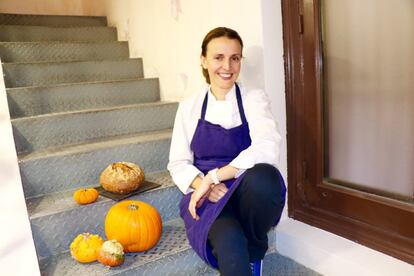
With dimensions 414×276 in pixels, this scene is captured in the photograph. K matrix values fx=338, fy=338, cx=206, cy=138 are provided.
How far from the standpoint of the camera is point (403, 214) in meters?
1.11

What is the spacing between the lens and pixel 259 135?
1.12 m

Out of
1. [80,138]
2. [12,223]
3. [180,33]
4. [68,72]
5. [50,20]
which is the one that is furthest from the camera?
[50,20]

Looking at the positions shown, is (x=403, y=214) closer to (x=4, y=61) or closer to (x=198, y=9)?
(x=198, y=9)

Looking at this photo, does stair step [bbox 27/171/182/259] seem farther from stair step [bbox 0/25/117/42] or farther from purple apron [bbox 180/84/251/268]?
stair step [bbox 0/25/117/42]

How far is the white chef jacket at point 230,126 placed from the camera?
1095 mm

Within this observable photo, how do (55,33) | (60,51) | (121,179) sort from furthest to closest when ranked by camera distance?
(55,33)
(60,51)
(121,179)

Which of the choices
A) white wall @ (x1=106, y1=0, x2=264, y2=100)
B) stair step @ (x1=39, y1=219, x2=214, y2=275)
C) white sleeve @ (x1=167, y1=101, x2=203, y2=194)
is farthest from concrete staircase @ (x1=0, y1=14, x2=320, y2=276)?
white sleeve @ (x1=167, y1=101, x2=203, y2=194)

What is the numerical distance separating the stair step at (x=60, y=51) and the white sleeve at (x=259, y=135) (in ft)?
5.26

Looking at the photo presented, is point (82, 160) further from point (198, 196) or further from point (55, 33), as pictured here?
point (55, 33)

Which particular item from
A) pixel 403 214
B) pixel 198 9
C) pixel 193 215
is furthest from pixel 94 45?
pixel 403 214

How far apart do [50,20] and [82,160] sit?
1.83 metres

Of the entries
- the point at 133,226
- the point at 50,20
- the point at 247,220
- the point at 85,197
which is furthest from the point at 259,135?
the point at 50,20

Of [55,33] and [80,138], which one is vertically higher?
[55,33]

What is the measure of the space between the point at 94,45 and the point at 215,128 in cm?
162
